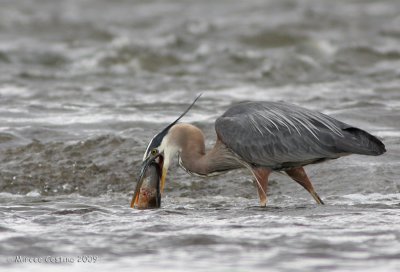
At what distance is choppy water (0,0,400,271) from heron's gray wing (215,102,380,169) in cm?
44

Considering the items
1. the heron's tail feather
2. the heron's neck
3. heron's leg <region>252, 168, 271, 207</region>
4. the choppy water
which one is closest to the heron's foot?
the choppy water

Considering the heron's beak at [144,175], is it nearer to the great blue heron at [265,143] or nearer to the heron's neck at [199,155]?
the great blue heron at [265,143]

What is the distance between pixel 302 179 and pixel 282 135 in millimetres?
465

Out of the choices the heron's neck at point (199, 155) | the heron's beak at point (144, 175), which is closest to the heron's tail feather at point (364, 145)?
the heron's neck at point (199, 155)

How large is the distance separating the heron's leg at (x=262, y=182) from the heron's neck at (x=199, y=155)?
25 centimetres

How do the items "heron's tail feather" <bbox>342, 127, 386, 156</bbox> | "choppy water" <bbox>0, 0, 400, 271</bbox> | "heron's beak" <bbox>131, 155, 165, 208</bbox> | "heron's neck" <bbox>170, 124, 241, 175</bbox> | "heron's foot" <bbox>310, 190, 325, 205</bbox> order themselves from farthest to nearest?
"heron's neck" <bbox>170, 124, 241, 175</bbox> < "heron's foot" <bbox>310, 190, 325, 205</bbox> < "heron's beak" <bbox>131, 155, 165, 208</bbox> < "heron's tail feather" <bbox>342, 127, 386, 156</bbox> < "choppy water" <bbox>0, 0, 400, 271</bbox>

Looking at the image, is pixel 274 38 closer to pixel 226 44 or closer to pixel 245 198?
pixel 226 44

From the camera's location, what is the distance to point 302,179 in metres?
8.82

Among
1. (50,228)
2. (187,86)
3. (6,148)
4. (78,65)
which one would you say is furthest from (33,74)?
(50,228)

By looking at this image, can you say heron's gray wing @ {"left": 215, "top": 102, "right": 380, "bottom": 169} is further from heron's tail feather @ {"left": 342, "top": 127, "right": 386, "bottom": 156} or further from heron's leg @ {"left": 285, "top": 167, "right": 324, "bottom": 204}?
heron's leg @ {"left": 285, "top": 167, "right": 324, "bottom": 204}

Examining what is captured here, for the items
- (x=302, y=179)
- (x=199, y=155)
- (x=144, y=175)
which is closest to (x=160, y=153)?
(x=144, y=175)

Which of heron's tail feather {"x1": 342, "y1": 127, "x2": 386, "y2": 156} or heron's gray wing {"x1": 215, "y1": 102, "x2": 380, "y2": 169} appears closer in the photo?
heron's tail feather {"x1": 342, "y1": 127, "x2": 386, "y2": 156}

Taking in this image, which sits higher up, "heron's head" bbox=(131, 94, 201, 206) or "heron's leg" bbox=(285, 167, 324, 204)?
"heron's head" bbox=(131, 94, 201, 206)

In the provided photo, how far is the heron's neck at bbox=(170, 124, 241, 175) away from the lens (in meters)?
8.80
